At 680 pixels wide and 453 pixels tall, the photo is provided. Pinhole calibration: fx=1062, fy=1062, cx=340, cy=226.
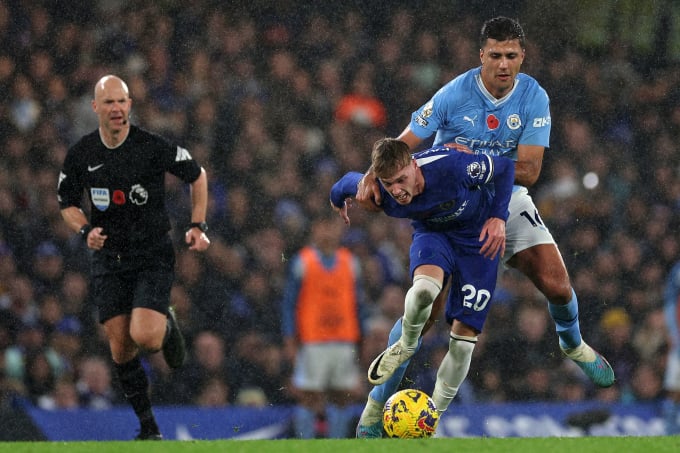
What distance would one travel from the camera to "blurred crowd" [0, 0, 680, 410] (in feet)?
25.4


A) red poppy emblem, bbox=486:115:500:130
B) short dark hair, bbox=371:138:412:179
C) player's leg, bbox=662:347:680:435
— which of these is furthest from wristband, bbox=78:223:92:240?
player's leg, bbox=662:347:680:435

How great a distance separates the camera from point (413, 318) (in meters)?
4.81

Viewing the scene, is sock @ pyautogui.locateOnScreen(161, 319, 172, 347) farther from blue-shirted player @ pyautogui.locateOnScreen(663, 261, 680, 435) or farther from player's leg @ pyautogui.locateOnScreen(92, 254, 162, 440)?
blue-shirted player @ pyautogui.locateOnScreen(663, 261, 680, 435)

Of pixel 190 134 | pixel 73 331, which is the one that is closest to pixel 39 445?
pixel 73 331

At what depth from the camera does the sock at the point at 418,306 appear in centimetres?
475

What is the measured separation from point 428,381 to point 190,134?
2740 mm

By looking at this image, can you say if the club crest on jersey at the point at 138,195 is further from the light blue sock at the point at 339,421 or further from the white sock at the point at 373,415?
the light blue sock at the point at 339,421

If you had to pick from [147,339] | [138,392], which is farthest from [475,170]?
[138,392]

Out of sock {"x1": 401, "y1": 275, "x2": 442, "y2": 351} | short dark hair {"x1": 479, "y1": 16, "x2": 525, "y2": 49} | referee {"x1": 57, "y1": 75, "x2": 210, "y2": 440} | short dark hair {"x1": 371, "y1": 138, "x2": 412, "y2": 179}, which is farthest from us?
referee {"x1": 57, "y1": 75, "x2": 210, "y2": 440}

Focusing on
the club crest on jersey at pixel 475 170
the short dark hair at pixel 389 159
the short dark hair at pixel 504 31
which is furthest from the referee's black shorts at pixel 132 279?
the short dark hair at pixel 504 31

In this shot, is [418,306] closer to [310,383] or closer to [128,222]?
[128,222]

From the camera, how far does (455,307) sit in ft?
16.7

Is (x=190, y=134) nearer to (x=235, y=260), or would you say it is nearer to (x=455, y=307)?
(x=235, y=260)

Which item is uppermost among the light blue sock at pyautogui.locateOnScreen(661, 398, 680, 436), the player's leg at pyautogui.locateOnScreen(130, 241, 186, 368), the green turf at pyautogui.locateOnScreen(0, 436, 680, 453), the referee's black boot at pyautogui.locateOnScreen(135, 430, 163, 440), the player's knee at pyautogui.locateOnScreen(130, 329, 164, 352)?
the player's leg at pyautogui.locateOnScreen(130, 241, 186, 368)
